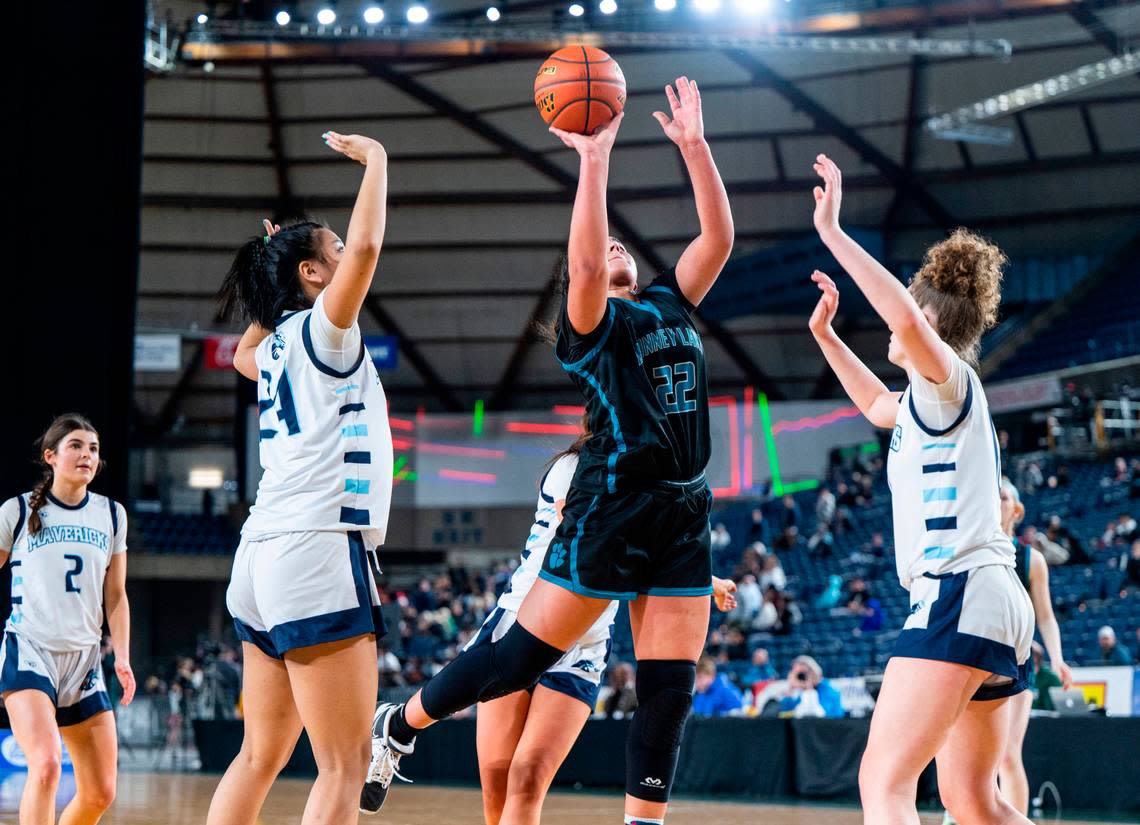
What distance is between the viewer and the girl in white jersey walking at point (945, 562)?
3396 mm

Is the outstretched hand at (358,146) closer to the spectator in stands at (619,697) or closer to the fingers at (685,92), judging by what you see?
the fingers at (685,92)

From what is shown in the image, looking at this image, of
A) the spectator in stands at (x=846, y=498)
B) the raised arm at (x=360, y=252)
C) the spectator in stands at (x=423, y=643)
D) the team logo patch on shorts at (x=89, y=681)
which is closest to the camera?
the raised arm at (x=360, y=252)

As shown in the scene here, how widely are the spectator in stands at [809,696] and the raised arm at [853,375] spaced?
26.8ft

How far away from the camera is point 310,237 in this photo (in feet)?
12.5

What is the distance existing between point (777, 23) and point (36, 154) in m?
13.8

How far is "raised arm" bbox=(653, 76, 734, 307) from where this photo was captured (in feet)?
12.9

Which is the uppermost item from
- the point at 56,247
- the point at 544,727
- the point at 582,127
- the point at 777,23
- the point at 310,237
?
the point at 777,23

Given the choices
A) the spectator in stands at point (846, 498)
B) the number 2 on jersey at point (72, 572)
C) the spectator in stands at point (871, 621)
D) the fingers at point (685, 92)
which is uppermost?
the fingers at point (685, 92)

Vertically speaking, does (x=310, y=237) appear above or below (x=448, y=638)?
above

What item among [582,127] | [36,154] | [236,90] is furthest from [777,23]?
[582,127]

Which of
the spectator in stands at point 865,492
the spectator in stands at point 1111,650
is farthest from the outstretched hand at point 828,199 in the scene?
the spectator in stands at point 865,492

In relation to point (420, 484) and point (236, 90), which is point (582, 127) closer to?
point (236, 90)

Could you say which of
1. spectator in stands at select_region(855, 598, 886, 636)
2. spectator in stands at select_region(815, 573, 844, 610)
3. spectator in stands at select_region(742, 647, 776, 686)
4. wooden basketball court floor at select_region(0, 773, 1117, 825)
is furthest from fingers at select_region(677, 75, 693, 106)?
spectator in stands at select_region(815, 573, 844, 610)

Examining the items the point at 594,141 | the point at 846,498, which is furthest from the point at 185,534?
the point at 594,141
